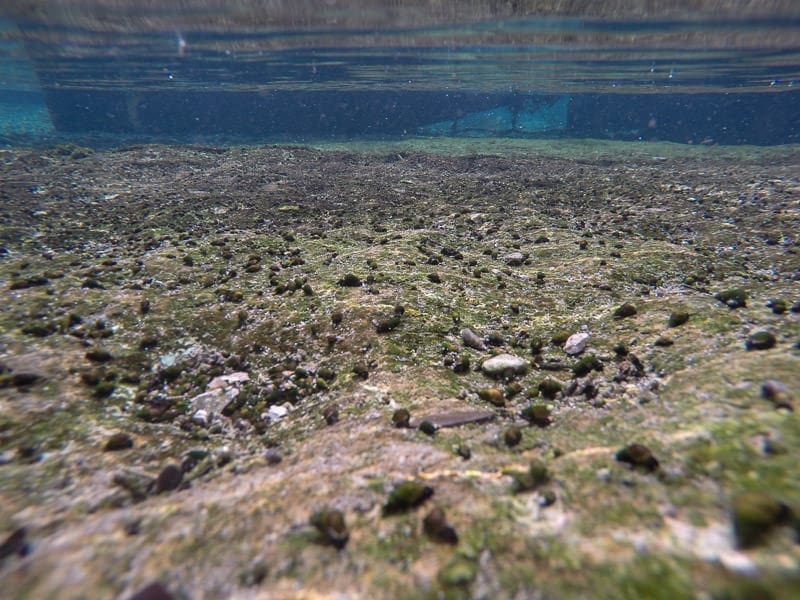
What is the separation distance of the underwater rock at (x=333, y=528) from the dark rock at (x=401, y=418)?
1.50 m

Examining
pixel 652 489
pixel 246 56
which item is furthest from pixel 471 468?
pixel 246 56

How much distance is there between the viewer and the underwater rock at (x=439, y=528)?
10.3 ft

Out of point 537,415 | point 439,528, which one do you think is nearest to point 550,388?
point 537,415

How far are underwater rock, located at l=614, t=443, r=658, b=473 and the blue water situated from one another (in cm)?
3344

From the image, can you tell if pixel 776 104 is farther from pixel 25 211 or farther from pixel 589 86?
pixel 25 211

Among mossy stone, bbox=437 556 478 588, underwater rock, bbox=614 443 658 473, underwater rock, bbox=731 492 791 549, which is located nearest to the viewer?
underwater rock, bbox=731 492 791 549

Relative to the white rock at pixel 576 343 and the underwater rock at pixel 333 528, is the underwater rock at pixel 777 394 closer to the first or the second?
the white rock at pixel 576 343

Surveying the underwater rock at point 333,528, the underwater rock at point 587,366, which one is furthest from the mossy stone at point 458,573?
the underwater rock at point 587,366

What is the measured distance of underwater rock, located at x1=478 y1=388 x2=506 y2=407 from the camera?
210 inches

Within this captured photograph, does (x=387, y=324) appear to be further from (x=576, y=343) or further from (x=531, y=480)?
(x=531, y=480)

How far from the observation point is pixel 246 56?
133ft

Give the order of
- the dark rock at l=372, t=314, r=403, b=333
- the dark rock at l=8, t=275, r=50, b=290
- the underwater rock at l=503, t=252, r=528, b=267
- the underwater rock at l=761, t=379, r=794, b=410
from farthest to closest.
A: the underwater rock at l=503, t=252, r=528, b=267 → the dark rock at l=8, t=275, r=50, b=290 → the dark rock at l=372, t=314, r=403, b=333 → the underwater rock at l=761, t=379, r=794, b=410

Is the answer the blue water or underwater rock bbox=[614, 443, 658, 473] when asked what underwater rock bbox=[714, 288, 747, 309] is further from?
the blue water

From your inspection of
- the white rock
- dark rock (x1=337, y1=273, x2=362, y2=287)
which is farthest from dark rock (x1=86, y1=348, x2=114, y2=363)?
the white rock
